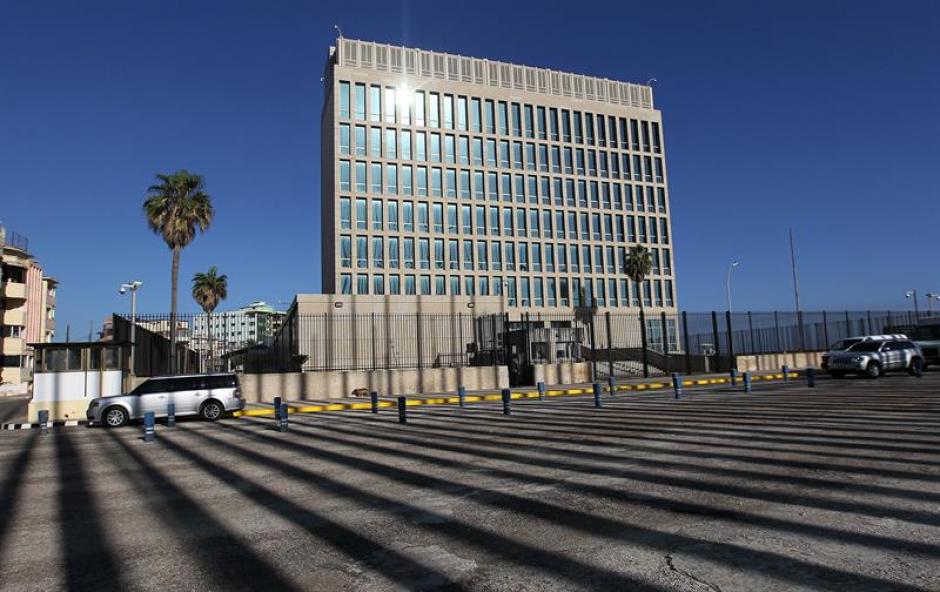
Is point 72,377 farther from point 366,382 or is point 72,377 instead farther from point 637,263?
point 637,263

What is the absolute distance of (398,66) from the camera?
6600cm

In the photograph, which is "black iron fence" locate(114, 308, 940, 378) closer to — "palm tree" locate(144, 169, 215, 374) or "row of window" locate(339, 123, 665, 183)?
"palm tree" locate(144, 169, 215, 374)

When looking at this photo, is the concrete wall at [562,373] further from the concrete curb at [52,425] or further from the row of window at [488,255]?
the row of window at [488,255]

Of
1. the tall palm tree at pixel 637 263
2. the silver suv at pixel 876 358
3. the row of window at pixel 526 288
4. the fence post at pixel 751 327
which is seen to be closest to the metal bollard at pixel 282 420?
the silver suv at pixel 876 358

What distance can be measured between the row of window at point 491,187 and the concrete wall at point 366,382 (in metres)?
36.5

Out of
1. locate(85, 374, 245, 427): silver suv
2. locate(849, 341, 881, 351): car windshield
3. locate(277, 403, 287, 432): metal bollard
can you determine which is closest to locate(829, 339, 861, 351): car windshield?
locate(849, 341, 881, 351): car windshield

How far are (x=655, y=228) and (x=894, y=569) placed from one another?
73.7 m

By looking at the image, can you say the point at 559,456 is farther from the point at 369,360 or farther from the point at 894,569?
the point at 369,360

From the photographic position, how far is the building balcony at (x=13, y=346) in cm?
5941

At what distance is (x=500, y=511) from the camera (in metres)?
6.14

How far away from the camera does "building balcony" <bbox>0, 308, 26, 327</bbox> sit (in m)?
59.4

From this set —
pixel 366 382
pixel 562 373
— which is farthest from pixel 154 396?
pixel 562 373

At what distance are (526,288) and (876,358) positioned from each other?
142 ft

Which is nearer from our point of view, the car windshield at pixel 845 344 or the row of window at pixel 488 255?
the car windshield at pixel 845 344
